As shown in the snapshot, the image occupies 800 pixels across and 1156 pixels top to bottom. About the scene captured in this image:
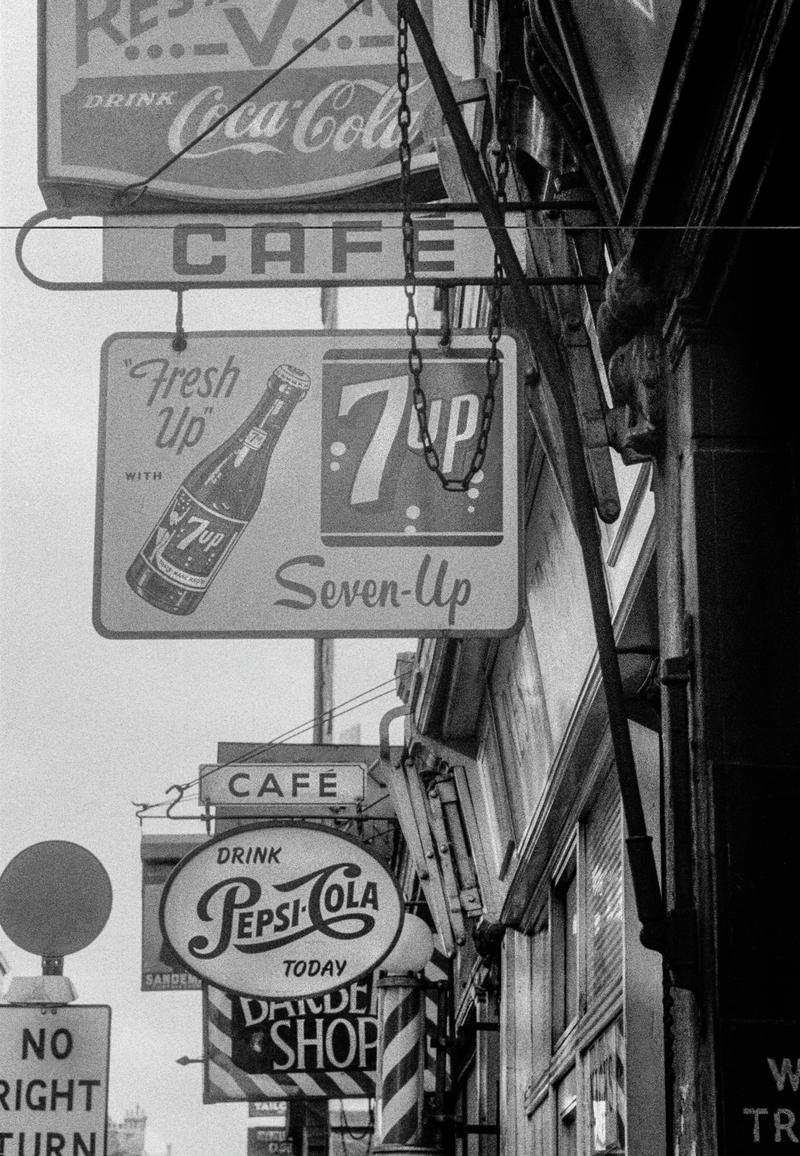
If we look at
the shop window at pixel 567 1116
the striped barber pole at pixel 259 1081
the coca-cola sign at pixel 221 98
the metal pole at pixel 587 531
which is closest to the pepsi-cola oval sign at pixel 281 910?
the shop window at pixel 567 1116

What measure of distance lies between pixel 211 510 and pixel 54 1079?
289 centimetres

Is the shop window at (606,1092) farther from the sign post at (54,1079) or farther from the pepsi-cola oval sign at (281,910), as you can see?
the sign post at (54,1079)

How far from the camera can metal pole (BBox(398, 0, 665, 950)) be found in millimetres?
3842

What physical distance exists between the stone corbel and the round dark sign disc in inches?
147

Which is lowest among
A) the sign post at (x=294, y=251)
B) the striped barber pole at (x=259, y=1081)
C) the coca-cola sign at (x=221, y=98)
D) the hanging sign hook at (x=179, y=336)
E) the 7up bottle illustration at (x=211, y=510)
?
the striped barber pole at (x=259, y=1081)

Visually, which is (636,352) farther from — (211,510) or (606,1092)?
(606,1092)

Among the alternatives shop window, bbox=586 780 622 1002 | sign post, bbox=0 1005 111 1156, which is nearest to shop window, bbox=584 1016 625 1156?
shop window, bbox=586 780 622 1002

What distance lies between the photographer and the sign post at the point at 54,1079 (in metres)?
7.06

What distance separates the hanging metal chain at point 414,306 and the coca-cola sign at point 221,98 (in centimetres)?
84

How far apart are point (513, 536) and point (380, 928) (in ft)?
10.7

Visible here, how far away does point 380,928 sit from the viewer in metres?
8.20

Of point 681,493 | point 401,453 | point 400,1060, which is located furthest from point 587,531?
point 400,1060

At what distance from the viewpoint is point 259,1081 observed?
10.7 meters

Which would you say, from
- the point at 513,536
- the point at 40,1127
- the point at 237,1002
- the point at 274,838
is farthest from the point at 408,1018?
the point at 513,536
